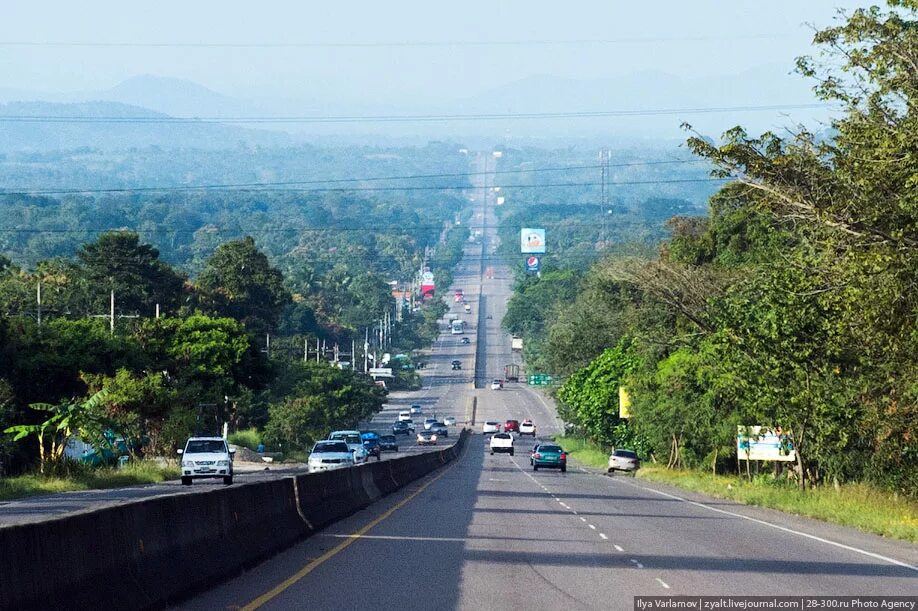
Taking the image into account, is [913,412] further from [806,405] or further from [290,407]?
[290,407]

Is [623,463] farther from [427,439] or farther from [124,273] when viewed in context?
[124,273]

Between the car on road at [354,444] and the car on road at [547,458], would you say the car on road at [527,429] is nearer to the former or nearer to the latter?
the car on road at [547,458]

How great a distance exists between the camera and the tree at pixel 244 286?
450 feet

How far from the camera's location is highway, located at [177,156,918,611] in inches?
683

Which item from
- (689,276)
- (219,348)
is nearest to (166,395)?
(219,348)

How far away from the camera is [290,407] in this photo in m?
109

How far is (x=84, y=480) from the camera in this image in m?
49.3

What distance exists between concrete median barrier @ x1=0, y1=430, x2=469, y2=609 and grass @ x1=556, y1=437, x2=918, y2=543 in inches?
468

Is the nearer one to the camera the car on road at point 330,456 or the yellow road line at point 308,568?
the yellow road line at point 308,568

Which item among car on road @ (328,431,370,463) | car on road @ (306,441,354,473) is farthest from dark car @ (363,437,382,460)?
car on road @ (306,441,354,473)

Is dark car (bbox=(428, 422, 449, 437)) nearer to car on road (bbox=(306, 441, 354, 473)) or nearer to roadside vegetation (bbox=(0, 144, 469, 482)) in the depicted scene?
roadside vegetation (bbox=(0, 144, 469, 482))

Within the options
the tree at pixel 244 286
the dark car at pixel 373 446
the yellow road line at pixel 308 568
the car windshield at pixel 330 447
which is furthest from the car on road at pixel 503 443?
the yellow road line at pixel 308 568

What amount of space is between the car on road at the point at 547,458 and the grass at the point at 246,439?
35.9 meters

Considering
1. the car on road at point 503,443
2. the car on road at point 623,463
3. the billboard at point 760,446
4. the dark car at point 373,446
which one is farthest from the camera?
the car on road at point 503,443
